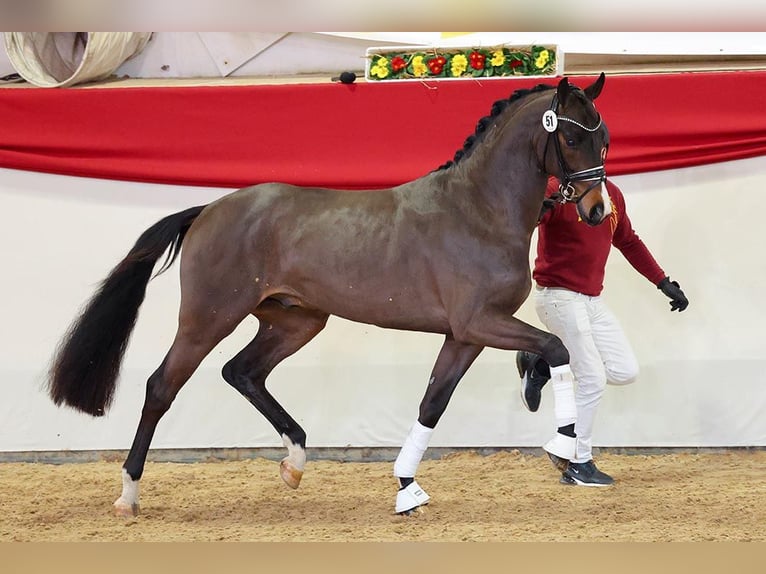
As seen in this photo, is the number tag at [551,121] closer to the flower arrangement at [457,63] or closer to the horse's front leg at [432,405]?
the horse's front leg at [432,405]

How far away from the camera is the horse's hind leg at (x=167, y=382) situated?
387 cm

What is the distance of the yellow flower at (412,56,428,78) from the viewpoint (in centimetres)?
491

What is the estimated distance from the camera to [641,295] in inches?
197

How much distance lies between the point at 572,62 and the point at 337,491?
9.27ft

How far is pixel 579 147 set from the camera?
134 inches

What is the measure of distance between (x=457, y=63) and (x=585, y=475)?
87.6 inches

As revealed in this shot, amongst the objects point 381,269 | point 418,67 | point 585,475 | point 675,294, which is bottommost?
point 585,475

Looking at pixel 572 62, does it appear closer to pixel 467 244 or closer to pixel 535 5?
pixel 467 244

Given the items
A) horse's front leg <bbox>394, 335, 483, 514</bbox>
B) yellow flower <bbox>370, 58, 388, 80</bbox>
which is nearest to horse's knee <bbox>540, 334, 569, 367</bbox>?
horse's front leg <bbox>394, 335, 483, 514</bbox>

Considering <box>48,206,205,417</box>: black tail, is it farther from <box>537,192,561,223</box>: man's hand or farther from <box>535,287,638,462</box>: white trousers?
<box>535,287,638,462</box>: white trousers

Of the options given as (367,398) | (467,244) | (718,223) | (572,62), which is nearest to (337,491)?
(367,398)

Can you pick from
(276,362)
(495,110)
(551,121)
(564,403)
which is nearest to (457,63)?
(495,110)

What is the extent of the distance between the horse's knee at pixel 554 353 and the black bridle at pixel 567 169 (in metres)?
0.55

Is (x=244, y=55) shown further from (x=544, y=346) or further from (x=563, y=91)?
(x=544, y=346)
